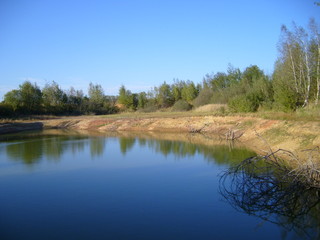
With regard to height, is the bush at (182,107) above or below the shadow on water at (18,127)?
above

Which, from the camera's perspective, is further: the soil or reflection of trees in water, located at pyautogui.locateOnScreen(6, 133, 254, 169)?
reflection of trees in water, located at pyautogui.locateOnScreen(6, 133, 254, 169)

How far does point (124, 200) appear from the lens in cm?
980

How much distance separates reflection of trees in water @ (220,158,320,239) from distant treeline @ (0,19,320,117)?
14.5 metres

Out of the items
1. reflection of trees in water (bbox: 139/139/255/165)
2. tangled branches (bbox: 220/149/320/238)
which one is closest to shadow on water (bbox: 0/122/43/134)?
reflection of trees in water (bbox: 139/139/255/165)

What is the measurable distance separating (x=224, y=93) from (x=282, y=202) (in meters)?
30.6

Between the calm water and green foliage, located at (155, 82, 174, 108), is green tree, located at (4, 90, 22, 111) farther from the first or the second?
the calm water

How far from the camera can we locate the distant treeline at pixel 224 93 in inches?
929

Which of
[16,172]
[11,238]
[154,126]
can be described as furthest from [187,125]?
[11,238]

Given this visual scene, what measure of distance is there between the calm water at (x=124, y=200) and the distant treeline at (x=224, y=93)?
10.0 m

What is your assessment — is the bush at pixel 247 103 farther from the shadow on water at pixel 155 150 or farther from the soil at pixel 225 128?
the shadow on water at pixel 155 150

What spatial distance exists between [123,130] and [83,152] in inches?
562

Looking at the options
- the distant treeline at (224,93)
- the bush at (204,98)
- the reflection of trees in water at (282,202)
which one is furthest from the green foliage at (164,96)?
the reflection of trees in water at (282,202)

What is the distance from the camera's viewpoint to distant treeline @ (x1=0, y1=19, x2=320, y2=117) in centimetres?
2359

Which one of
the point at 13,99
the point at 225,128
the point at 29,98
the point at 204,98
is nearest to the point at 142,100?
the point at 204,98
